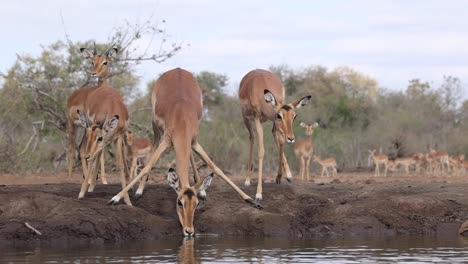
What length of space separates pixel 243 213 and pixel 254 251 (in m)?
2.34

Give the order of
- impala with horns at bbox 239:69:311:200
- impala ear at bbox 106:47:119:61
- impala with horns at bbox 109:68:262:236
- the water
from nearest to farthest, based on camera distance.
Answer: the water → impala with horns at bbox 109:68:262:236 → impala with horns at bbox 239:69:311:200 → impala ear at bbox 106:47:119:61

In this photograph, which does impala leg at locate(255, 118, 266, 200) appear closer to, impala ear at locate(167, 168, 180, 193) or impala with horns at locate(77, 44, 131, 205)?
impala with horns at locate(77, 44, 131, 205)

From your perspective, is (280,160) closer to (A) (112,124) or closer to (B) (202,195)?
(B) (202,195)

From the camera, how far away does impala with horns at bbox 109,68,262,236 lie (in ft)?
39.7

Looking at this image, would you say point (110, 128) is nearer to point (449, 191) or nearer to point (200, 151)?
point (200, 151)

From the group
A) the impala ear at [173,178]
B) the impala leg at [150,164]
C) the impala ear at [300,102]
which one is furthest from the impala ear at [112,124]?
the impala ear at [300,102]

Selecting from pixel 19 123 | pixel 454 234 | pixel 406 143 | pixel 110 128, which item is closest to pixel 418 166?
pixel 406 143

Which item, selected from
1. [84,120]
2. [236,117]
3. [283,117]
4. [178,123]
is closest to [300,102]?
[283,117]

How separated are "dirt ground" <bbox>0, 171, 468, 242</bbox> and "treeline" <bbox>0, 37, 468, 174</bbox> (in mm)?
8118

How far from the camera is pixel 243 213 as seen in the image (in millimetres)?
13969

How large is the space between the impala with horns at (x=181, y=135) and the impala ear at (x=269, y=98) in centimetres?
104

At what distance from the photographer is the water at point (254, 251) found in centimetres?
1076

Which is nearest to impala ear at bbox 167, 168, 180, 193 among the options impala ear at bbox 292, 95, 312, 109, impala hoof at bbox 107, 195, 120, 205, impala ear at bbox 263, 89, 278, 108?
impala hoof at bbox 107, 195, 120, 205

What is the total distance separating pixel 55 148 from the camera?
26391 millimetres
